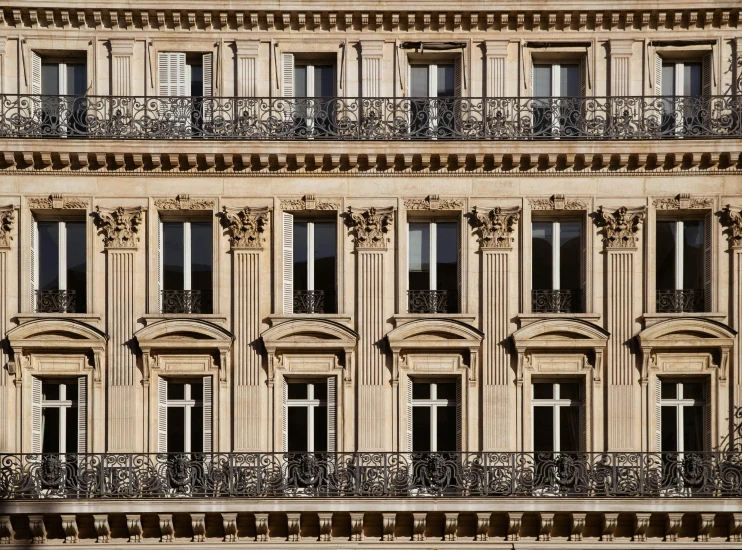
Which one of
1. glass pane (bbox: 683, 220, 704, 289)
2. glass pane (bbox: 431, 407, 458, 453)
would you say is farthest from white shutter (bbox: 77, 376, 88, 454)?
glass pane (bbox: 683, 220, 704, 289)

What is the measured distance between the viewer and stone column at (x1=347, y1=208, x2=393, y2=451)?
2570 cm

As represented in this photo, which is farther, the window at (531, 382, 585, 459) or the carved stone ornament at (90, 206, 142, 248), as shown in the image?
the window at (531, 382, 585, 459)

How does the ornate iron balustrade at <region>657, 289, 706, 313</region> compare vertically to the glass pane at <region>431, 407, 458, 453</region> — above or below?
above

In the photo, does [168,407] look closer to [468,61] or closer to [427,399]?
[427,399]

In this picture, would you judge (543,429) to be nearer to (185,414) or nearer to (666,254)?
(666,254)

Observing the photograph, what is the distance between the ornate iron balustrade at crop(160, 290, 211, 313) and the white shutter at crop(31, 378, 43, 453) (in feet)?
8.69

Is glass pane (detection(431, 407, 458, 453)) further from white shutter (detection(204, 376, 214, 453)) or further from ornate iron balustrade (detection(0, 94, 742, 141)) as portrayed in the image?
ornate iron balustrade (detection(0, 94, 742, 141))

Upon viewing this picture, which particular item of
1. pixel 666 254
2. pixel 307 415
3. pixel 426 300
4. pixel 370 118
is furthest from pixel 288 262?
pixel 666 254

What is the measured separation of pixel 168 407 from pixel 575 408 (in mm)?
7420

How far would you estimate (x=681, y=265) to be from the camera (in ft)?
85.9

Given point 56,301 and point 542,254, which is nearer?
point 56,301

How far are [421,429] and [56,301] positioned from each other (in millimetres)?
7035

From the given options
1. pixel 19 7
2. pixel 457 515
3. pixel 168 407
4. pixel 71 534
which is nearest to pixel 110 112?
pixel 19 7

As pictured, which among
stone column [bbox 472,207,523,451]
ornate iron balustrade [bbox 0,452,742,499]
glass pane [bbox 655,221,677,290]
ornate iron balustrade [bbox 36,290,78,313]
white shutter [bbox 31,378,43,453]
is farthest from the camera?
glass pane [bbox 655,221,677,290]
